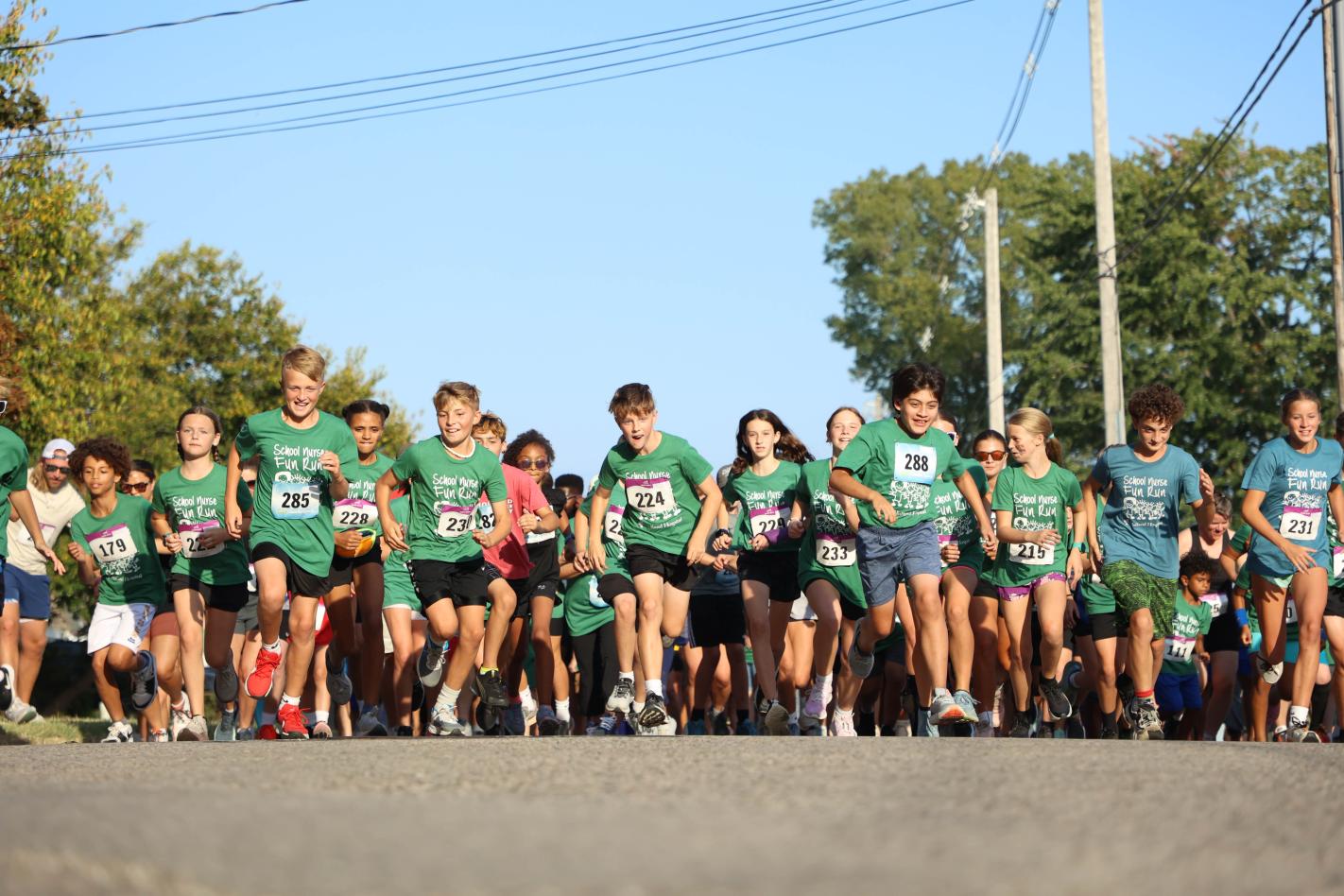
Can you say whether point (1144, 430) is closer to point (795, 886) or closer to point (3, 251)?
point (795, 886)

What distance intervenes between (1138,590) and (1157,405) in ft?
3.60

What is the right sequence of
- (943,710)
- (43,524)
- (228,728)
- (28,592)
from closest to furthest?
(943,710), (228,728), (28,592), (43,524)

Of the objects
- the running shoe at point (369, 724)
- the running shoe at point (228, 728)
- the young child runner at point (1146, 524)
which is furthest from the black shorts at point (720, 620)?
the running shoe at point (228, 728)

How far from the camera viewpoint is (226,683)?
12.3 meters

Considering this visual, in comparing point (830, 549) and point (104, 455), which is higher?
point (104, 455)

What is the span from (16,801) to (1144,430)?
771cm

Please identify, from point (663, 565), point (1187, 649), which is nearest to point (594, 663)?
point (663, 565)

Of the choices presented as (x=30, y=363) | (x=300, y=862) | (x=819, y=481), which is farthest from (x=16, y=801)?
(x=30, y=363)

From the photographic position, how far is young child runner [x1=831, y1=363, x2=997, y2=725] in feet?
35.3

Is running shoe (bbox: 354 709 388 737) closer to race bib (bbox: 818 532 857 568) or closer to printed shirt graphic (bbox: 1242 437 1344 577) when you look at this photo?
race bib (bbox: 818 532 857 568)

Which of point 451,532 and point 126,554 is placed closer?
point 451,532

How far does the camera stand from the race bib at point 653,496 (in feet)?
36.9

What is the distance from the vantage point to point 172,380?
50.3 m

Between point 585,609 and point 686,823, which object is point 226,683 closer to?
point 585,609
